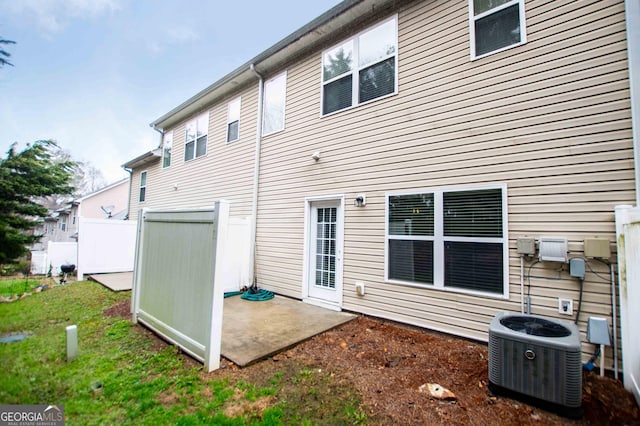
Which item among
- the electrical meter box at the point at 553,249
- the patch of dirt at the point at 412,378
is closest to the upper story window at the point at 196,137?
the patch of dirt at the point at 412,378

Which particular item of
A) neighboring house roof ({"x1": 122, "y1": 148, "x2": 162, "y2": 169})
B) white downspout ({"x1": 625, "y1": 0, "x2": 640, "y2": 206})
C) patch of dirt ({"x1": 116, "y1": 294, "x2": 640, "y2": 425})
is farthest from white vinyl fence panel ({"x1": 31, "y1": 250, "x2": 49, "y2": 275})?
white downspout ({"x1": 625, "y1": 0, "x2": 640, "y2": 206})

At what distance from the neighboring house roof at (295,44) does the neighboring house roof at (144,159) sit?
9.14 ft

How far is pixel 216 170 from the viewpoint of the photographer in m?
8.52

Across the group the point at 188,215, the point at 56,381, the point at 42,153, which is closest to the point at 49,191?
the point at 42,153

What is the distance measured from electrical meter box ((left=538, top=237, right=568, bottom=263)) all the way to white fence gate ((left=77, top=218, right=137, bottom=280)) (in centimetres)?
1078

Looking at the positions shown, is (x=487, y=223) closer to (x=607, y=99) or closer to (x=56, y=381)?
(x=607, y=99)

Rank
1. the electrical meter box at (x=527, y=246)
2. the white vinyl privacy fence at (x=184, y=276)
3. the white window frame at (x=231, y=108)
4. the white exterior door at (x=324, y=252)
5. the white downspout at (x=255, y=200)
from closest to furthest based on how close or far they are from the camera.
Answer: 1. the white vinyl privacy fence at (x=184, y=276)
2. the electrical meter box at (x=527, y=246)
3. the white exterior door at (x=324, y=252)
4. the white downspout at (x=255, y=200)
5. the white window frame at (x=231, y=108)

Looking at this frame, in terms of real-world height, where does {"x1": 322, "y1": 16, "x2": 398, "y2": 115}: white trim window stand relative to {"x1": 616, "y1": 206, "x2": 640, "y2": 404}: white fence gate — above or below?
above

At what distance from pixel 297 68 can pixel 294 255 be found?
427 cm

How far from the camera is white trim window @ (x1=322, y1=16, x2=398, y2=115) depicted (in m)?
5.01

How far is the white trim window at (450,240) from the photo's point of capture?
375 cm

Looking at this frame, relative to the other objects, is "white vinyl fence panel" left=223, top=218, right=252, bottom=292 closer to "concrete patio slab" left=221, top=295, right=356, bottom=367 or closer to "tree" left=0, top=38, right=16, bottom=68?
"concrete patio slab" left=221, top=295, right=356, bottom=367

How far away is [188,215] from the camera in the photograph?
3730mm

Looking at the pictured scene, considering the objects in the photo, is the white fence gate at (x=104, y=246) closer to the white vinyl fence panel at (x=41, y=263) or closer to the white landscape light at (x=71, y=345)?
the white vinyl fence panel at (x=41, y=263)
